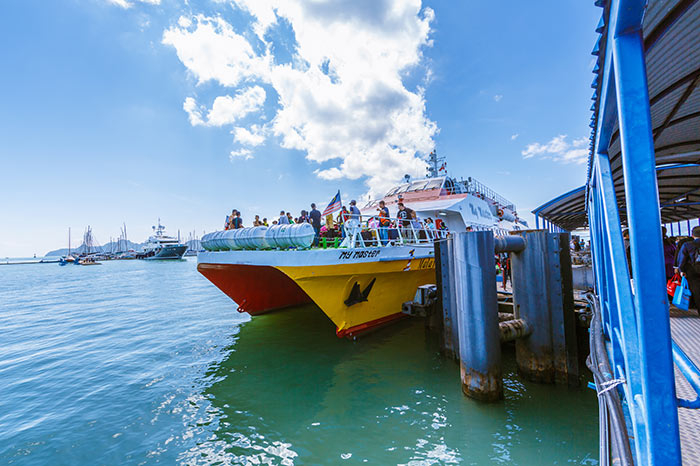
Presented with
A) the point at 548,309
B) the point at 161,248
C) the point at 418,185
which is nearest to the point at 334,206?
the point at 548,309

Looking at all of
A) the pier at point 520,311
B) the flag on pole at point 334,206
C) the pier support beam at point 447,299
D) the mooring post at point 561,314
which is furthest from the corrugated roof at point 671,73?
the flag on pole at point 334,206

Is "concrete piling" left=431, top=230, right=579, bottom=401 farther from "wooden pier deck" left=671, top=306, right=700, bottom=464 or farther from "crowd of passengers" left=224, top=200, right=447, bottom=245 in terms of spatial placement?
"crowd of passengers" left=224, top=200, right=447, bottom=245

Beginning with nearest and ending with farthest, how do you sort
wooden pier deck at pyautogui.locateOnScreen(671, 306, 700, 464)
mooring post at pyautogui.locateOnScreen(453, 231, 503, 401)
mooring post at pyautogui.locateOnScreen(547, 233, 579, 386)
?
wooden pier deck at pyautogui.locateOnScreen(671, 306, 700, 464) → mooring post at pyautogui.locateOnScreen(453, 231, 503, 401) → mooring post at pyautogui.locateOnScreen(547, 233, 579, 386)

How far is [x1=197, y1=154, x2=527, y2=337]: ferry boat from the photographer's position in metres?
6.68

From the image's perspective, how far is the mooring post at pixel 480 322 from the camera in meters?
5.01

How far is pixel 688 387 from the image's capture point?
269 centimetres

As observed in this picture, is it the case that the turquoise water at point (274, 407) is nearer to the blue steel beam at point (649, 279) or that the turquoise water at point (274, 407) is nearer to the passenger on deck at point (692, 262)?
the passenger on deck at point (692, 262)

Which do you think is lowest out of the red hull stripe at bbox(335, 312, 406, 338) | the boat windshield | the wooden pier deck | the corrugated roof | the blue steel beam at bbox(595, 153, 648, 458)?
the red hull stripe at bbox(335, 312, 406, 338)

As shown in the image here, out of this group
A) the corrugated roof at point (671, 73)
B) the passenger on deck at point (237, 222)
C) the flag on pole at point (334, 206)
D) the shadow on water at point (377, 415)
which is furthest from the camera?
the passenger on deck at point (237, 222)

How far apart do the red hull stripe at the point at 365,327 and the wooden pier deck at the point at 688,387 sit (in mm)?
5783

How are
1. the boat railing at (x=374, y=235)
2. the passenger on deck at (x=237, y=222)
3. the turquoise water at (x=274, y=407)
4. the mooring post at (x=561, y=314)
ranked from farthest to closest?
the passenger on deck at (x=237, y=222)
the boat railing at (x=374, y=235)
the mooring post at (x=561, y=314)
the turquoise water at (x=274, y=407)

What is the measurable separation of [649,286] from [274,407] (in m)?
5.56

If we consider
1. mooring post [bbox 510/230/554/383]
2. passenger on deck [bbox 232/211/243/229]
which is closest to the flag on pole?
passenger on deck [bbox 232/211/243/229]

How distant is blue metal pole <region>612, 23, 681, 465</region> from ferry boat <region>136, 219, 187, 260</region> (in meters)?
82.2
